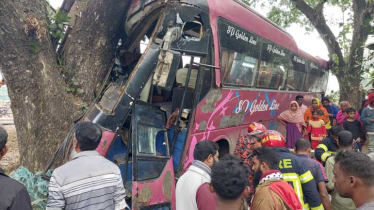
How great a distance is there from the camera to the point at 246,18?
224 inches

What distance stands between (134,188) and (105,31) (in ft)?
9.00

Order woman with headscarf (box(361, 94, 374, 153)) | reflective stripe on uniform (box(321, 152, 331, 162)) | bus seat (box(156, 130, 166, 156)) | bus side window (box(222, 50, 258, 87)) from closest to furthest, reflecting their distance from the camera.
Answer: reflective stripe on uniform (box(321, 152, 331, 162)), bus seat (box(156, 130, 166, 156)), bus side window (box(222, 50, 258, 87)), woman with headscarf (box(361, 94, 374, 153))

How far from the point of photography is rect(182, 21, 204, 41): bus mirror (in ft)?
14.6

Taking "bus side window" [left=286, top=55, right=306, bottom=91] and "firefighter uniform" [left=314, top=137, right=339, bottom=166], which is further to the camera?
"bus side window" [left=286, top=55, right=306, bottom=91]

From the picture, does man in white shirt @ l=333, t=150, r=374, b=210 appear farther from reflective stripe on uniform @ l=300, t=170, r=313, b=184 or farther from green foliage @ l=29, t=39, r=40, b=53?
green foliage @ l=29, t=39, r=40, b=53

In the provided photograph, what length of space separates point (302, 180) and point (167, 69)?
6.39 feet

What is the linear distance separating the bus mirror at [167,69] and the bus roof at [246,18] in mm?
927

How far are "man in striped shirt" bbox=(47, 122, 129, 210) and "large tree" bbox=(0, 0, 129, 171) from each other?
2.63 metres

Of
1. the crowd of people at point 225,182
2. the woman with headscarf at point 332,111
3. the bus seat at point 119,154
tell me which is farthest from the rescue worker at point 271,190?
the woman with headscarf at point 332,111

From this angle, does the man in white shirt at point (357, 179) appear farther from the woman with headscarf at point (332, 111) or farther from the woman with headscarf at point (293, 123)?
the woman with headscarf at point (332, 111)

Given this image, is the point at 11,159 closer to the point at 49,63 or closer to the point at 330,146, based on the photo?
the point at 49,63

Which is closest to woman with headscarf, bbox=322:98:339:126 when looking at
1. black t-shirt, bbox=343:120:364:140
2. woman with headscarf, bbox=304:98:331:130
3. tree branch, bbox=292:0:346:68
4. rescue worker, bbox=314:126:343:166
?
woman with headscarf, bbox=304:98:331:130

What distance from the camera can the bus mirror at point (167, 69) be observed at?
378 centimetres

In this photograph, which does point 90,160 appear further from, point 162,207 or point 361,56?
point 361,56
